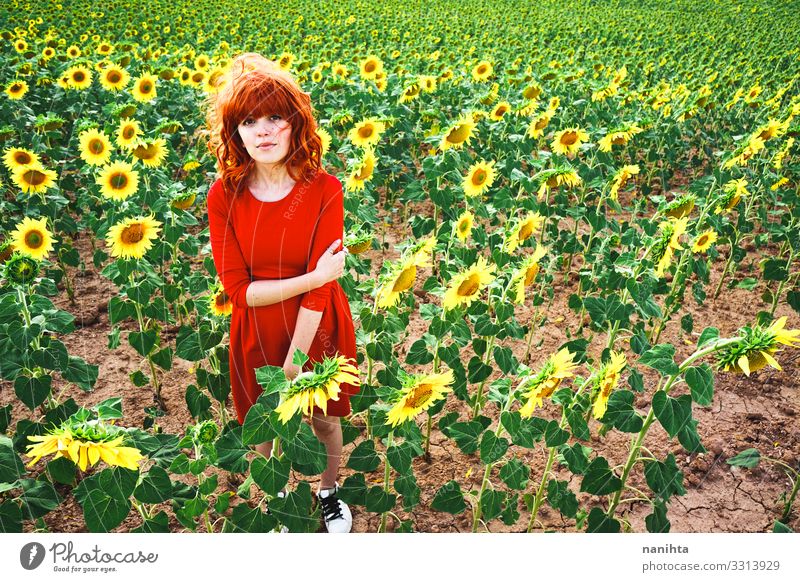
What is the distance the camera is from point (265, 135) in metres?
1.56

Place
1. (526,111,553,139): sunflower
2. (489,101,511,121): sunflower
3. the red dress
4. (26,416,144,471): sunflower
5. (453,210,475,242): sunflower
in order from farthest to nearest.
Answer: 1. (489,101,511,121): sunflower
2. (526,111,553,139): sunflower
3. (453,210,475,242): sunflower
4. the red dress
5. (26,416,144,471): sunflower

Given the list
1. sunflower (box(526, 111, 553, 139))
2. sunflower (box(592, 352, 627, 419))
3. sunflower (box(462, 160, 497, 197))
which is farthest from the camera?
sunflower (box(526, 111, 553, 139))

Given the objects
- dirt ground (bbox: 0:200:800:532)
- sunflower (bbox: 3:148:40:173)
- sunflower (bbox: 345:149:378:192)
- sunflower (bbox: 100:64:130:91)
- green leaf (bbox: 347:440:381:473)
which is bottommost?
dirt ground (bbox: 0:200:800:532)

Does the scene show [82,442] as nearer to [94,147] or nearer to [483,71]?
[94,147]

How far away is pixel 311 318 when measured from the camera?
5.84 feet

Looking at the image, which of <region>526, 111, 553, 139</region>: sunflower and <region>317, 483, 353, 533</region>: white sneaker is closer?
<region>317, 483, 353, 533</region>: white sneaker

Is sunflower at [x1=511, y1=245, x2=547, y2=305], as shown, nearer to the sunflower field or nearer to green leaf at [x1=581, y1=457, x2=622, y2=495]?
the sunflower field

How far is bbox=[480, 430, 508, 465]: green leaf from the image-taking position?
178cm

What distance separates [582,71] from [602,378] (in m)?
5.45

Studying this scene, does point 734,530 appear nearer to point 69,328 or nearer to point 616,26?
point 69,328

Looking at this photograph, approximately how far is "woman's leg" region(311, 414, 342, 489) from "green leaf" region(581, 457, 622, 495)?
86 cm

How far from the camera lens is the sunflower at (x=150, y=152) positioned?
2.92m

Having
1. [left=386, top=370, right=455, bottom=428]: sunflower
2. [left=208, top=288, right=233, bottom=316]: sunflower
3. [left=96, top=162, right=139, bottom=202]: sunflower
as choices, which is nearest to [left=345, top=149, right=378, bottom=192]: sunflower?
[left=208, top=288, right=233, bottom=316]: sunflower
